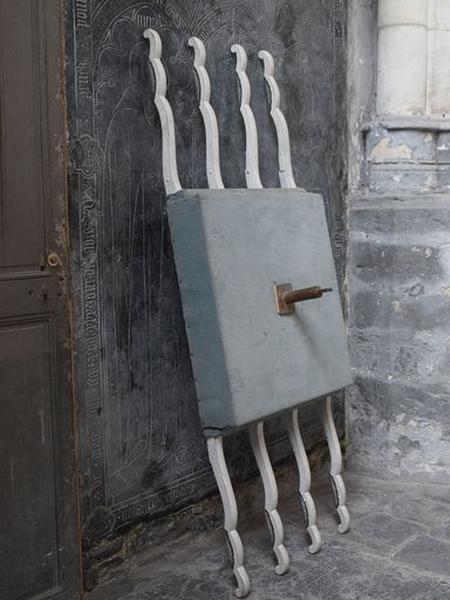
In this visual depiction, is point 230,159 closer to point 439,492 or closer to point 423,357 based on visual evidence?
point 423,357

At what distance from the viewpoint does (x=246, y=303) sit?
7.06 feet

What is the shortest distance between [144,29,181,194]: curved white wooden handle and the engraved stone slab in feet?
0.25

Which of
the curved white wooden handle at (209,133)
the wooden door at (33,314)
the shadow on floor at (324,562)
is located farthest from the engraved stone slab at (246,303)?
the shadow on floor at (324,562)

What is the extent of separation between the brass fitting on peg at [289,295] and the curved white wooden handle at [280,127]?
45 cm

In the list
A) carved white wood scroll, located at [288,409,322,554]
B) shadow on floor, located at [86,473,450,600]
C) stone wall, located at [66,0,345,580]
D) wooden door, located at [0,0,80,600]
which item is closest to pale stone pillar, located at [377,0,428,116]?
stone wall, located at [66,0,345,580]

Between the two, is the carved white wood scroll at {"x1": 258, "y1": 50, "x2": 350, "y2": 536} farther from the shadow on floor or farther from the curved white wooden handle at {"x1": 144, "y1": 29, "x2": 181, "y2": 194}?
the curved white wooden handle at {"x1": 144, "y1": 29, "x2": 181, "y2": 194}

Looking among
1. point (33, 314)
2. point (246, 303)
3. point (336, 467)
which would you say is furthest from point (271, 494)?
point (33, 314)

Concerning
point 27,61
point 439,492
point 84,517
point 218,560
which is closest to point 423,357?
point 439,492

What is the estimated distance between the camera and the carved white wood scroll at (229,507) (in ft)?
6.95

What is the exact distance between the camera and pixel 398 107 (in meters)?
3.21

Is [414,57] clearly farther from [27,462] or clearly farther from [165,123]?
[27,462]

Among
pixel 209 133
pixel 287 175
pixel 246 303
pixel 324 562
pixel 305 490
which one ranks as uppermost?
pixel 209 133

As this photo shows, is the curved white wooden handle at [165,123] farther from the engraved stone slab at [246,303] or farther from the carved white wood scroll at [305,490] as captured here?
the carved white wood scroll at [305,490]

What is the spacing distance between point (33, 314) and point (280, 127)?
114 centimetres
